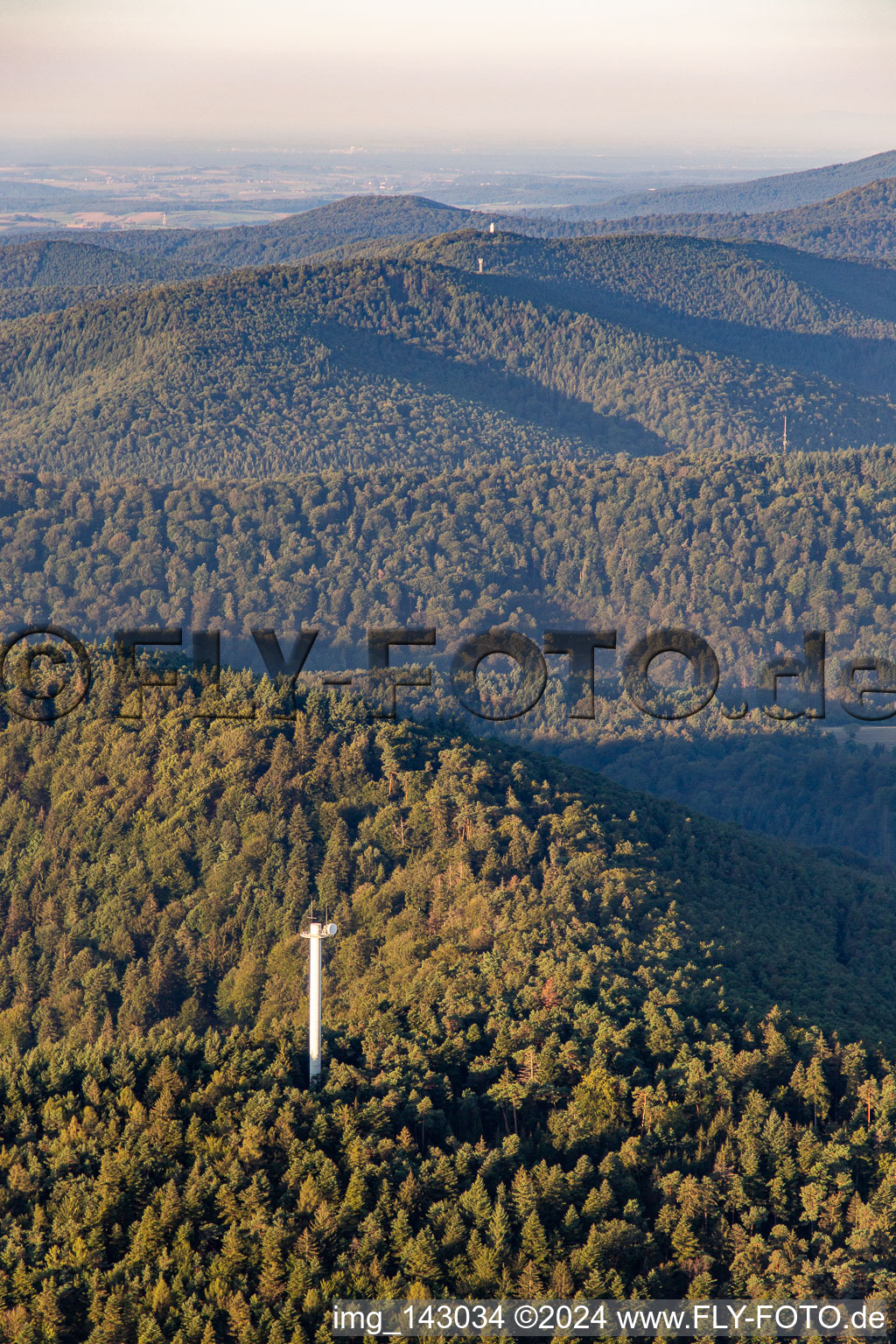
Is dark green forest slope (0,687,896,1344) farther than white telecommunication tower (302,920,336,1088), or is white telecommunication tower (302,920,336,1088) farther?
white telecommunication tower (302,920,336,1088)

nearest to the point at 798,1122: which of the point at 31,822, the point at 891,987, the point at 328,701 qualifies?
the point at 891,987

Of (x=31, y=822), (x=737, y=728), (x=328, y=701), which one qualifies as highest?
(x=328, y=701)

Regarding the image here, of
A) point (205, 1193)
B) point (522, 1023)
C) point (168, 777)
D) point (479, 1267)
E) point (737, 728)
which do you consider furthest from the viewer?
point (737, 728)

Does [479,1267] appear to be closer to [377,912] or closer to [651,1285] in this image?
[651,1285]

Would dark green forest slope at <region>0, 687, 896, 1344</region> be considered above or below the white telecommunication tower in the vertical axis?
below

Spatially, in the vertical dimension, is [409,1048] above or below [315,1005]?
below

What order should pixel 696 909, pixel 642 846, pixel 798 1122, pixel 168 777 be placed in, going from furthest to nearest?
pixel 168 777
pixel 642 846
pixel 696 909
pixel 798 1122

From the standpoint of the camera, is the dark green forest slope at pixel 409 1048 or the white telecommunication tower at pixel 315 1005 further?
the white telecommunication tower at pixel 315 1005

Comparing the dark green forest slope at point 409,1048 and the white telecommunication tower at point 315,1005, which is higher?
the white telecommunication tower at point 315,1005
